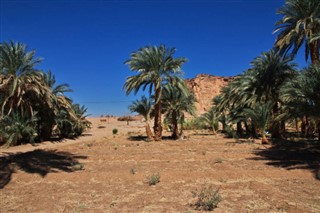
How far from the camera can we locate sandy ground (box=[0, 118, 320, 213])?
6.12 m

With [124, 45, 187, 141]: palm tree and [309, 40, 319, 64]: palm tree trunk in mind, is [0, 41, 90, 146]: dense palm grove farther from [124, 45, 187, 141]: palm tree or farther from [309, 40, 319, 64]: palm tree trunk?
[309, 40, 319, 64]: palm tree trunk

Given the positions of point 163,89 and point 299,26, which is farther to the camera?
point 163,89

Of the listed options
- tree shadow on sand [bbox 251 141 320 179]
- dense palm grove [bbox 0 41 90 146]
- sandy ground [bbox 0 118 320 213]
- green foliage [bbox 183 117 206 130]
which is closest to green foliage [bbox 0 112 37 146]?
dense palm grove [bbox 0 41 90 146]

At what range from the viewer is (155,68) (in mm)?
20109

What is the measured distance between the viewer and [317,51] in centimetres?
1755

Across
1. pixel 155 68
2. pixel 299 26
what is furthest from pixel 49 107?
pixel 299 26

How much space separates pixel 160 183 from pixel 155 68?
43.4 ft

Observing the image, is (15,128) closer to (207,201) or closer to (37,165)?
(37,165)

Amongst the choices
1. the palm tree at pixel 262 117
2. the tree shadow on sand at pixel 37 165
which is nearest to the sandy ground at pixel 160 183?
the tree shadow on sand at pixel 37 165

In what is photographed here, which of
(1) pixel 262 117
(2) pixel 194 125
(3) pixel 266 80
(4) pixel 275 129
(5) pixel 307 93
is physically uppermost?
(3) pixel 266 80

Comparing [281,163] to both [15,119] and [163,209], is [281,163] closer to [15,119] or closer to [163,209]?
[163,209]

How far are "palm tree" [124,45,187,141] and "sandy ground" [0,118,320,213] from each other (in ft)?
27.8

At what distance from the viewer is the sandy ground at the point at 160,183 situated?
6.12m

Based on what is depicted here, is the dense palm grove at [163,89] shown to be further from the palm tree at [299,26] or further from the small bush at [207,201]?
→ the small bush at [207,201]
